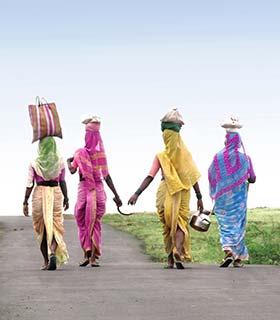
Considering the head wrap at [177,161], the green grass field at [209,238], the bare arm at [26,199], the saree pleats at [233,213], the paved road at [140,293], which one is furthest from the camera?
the green grass field at [209,238]

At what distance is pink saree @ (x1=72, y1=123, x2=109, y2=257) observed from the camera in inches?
774

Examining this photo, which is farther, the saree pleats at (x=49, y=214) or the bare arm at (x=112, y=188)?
the bare arm at (x=112, y=188)

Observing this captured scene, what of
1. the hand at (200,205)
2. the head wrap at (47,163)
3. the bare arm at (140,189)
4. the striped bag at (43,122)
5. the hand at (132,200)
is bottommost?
the hand at (200,205)

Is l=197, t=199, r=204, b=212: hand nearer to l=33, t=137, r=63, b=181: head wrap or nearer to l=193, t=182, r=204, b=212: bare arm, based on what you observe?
l=193, t=182, r=204, b=212: bare arm

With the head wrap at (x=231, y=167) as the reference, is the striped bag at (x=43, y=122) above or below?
above

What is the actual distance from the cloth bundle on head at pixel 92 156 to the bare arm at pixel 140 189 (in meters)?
1.50

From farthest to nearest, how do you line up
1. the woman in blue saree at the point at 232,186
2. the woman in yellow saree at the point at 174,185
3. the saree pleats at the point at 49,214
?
the woman in blue saree at the point at 232,186, the saree pleats at the point at 49,214, the woman in yellow saree at the point at 174,185

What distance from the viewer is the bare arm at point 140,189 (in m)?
18.1

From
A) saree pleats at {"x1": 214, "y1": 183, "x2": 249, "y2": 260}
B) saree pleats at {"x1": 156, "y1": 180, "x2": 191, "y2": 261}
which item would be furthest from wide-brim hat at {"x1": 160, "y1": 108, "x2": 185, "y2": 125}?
saree pleats at {"x1": 214, "y1": 183, "x2": 249, "y2": 260}

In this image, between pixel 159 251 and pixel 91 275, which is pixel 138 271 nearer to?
pixel 91 275

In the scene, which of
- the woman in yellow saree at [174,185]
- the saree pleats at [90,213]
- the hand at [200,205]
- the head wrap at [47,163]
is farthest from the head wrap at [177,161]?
the head wrap at [47,163]

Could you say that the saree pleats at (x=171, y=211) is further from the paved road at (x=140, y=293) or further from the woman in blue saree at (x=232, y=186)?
the woman in blue saree at (x=232, y=186)

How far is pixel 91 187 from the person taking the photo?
1975 centimetres

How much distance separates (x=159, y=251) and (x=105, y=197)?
4.22m
